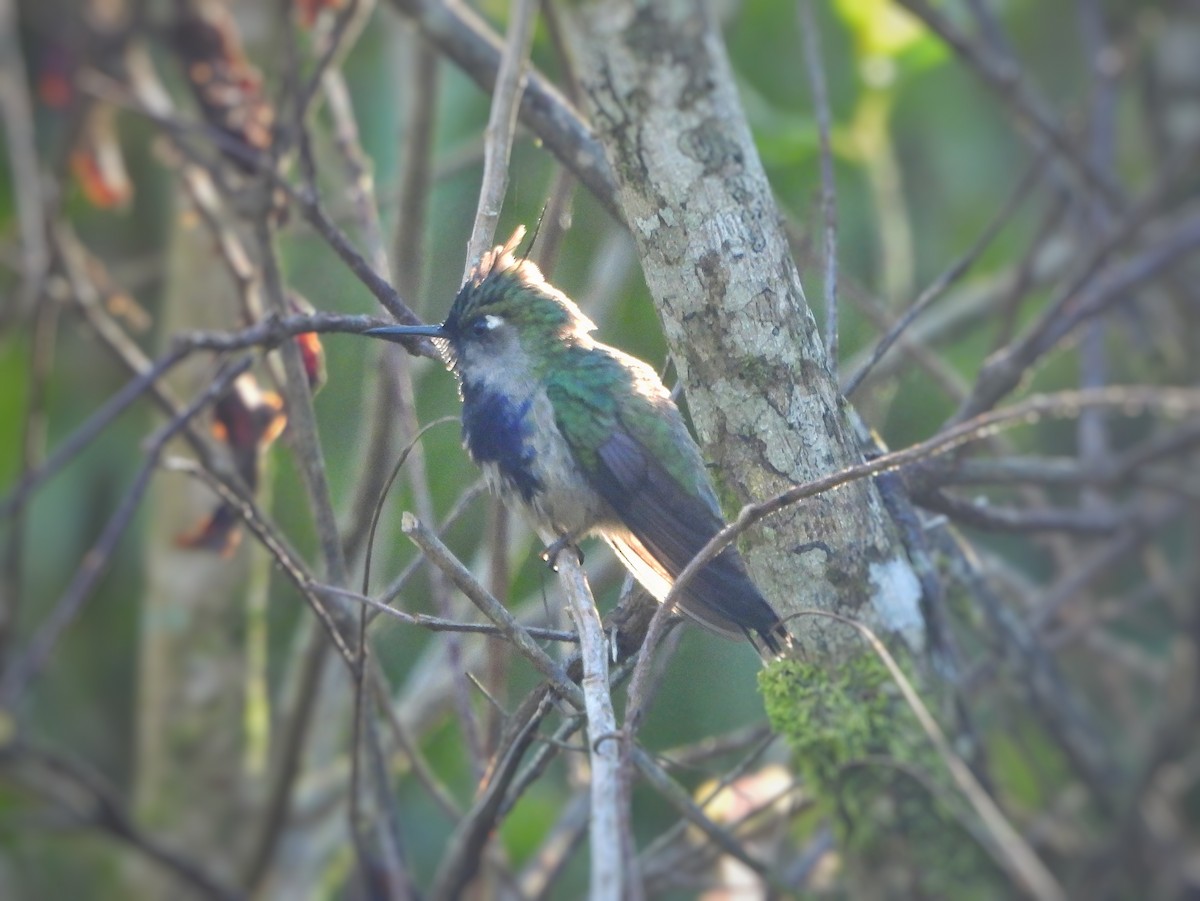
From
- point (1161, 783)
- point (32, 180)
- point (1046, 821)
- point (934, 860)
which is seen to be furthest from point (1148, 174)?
point (934, 860)

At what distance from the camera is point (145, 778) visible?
17.3ft

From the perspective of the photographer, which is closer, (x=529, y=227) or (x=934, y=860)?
(x=934, y=860)

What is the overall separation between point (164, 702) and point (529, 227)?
2.91 m

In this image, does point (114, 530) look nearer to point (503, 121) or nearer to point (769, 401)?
point (503, 121)

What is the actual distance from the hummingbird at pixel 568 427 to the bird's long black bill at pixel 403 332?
0.33 feet

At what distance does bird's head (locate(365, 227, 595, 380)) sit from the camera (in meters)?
3.12

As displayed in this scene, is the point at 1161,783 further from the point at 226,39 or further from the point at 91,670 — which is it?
the point at 91,670

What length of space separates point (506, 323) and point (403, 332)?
0.43 meters

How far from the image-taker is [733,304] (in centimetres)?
229

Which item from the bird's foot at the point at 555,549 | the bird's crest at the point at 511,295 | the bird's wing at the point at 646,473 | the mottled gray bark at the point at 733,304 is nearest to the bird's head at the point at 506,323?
the bird's crest at the point at 511,295

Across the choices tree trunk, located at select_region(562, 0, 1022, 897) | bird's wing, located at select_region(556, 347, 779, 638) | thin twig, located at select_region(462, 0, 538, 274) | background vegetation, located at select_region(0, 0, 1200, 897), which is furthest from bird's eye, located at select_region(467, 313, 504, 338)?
tree trunk, located at select_region(562, 0, 1022, 897)

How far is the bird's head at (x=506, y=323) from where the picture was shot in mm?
3125

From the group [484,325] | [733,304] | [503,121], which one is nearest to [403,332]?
[484,325]

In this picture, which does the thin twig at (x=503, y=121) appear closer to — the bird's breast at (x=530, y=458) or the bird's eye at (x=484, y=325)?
the bird's eye at (x=484, y=325)
